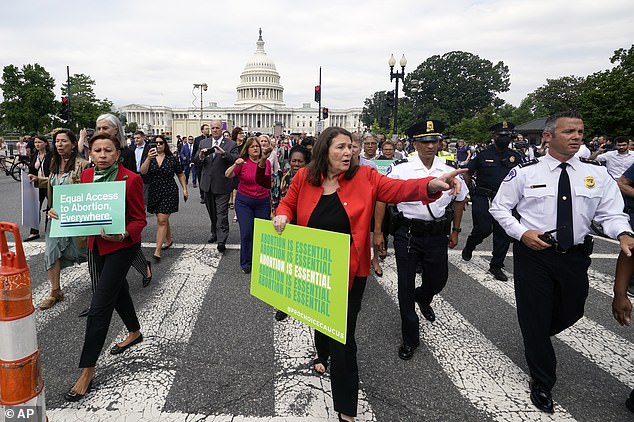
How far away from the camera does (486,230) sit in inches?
257

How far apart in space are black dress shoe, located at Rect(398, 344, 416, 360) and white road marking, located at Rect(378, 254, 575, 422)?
0.74 ft

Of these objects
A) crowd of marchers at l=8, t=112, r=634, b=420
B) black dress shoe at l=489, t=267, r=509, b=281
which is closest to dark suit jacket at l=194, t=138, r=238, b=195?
crowd of marchers at l=8, t=112, r=634, b=420

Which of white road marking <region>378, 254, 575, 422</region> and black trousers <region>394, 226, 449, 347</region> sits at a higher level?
black trousers <region>394, 226, 449, 347</region>

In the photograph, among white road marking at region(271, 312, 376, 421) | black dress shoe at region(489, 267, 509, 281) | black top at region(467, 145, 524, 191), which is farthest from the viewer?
black top at region(467, 145, 524, 191)

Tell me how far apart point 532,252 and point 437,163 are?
1332 millimetres

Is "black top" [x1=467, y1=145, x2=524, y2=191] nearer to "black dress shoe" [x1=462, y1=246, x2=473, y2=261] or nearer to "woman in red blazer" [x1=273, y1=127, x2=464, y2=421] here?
"black dress shoe" [x1=462, y1=246, x2=473, y2=261]

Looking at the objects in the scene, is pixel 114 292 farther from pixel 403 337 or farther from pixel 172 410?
pixel 403 337

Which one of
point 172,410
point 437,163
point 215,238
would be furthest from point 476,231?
point 172,410

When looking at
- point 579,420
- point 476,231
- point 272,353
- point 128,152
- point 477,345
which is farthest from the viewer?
point 476,231

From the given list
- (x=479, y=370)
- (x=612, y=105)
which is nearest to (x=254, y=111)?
(x=612, y=105)

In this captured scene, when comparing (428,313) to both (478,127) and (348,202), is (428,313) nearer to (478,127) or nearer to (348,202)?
(348,202)

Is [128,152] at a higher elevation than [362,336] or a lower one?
higher

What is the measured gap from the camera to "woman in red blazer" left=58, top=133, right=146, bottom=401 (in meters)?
3.11

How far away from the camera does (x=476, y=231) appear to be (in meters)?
6.69
